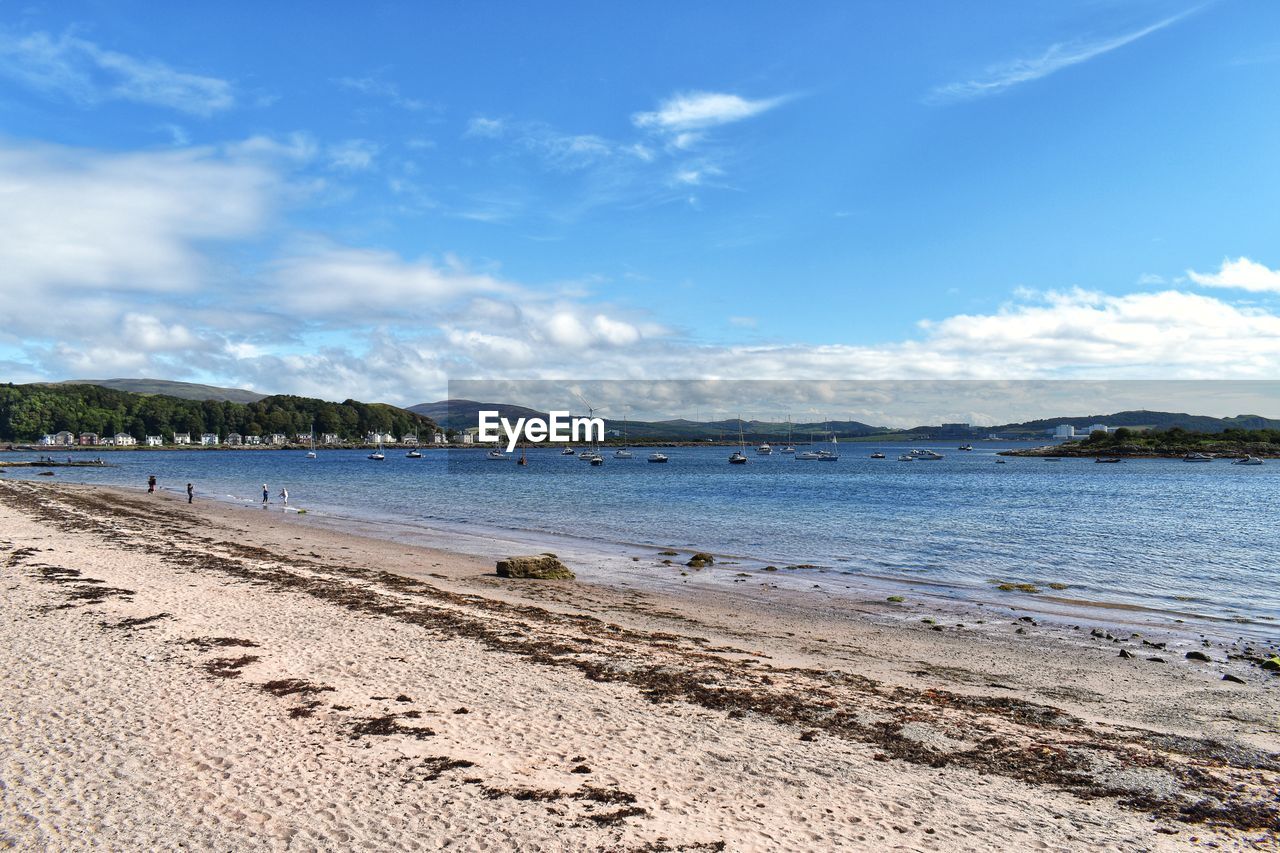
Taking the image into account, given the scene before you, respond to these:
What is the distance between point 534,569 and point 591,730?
14511mm

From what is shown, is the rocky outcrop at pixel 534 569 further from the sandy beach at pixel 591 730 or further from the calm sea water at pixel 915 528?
the sandy beach at pixel 591 730

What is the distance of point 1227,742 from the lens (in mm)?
9922

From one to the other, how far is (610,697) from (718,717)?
1639 millimetres

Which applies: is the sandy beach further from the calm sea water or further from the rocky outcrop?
the calm sea water

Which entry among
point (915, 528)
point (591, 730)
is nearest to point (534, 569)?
point (591, 730)

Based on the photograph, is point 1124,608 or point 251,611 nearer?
point 251,611

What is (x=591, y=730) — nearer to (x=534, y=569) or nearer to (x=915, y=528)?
(x=534, y=569)

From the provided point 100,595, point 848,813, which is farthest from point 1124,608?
point 100,595

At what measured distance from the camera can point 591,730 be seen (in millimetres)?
9211

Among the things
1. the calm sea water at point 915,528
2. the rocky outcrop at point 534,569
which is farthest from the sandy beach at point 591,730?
the calm sea water at point 915,528

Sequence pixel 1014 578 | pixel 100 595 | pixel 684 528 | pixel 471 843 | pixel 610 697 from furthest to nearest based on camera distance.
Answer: pixel 684 528, pixel 1014 578, pixel 100 595, pixel 610 697, pixel 471 843

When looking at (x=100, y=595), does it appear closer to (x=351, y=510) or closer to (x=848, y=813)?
(x=848, y=813)

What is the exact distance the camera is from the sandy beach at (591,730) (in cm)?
678

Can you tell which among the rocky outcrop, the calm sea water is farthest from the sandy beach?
the calm sea water
